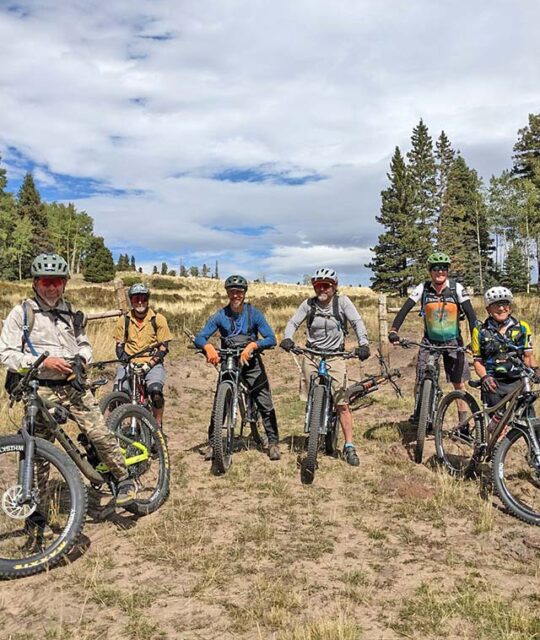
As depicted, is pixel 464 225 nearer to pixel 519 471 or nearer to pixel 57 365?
pixel 519 471

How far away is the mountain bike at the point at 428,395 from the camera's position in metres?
6.18

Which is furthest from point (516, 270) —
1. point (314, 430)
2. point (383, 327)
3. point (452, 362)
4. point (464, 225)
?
point (314, 430)

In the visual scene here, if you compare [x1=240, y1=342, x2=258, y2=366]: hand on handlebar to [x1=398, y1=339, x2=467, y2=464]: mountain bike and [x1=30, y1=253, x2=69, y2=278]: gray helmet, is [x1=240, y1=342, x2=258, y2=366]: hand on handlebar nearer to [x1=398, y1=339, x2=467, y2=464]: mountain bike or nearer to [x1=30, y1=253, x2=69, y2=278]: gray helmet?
[x1=398, y1=339, x2=467, y2=464]: mountain bike

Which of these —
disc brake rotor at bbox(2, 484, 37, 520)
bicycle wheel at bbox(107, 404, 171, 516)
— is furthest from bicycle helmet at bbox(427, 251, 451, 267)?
disc brake rotor at bbox(2, 484, 37, 520)

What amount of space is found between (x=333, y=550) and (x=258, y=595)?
92cm

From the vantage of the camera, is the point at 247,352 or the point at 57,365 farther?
the point at 247,352

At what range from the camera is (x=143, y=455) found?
15.9ft

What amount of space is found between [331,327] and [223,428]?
1.76 m

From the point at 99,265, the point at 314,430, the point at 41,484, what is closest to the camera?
the point at 41,484

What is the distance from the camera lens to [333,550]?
416cm

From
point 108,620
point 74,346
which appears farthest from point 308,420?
point 108,620

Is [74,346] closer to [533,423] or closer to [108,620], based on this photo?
[108,620]

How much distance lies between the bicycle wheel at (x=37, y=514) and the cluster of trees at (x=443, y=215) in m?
39.3

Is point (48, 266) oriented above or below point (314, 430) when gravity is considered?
above
